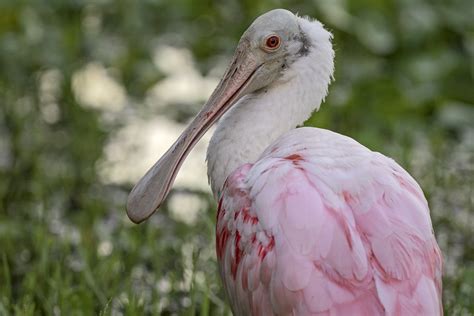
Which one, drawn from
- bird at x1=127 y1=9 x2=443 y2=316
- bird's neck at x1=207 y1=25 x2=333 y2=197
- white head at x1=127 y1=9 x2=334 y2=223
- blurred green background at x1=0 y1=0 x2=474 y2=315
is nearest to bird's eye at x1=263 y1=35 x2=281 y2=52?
white head at x1=127 y1=9 x2=334 y2=223

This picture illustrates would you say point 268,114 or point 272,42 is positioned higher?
point 272,42

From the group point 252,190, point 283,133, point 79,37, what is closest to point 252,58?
point 283,133

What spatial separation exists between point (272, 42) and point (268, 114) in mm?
276

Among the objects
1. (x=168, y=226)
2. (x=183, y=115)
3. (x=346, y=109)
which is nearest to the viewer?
(x=168, y=226)

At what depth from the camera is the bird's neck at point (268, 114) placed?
4738 millimetres

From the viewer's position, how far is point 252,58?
489 centimetres

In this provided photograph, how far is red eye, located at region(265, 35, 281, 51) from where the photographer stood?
4859 mm

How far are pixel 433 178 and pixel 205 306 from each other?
2.21 metres

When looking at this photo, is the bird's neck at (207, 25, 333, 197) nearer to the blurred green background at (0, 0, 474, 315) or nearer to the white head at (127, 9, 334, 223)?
the white head at (127, 9, 334, 223)

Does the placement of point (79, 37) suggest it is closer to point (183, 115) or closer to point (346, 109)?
point (183, 115)

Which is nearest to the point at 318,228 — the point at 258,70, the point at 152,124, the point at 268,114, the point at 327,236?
the point at 327,236

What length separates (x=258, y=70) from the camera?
4.91m

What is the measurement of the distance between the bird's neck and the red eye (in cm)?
11

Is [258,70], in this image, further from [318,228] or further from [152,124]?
[152,124]
